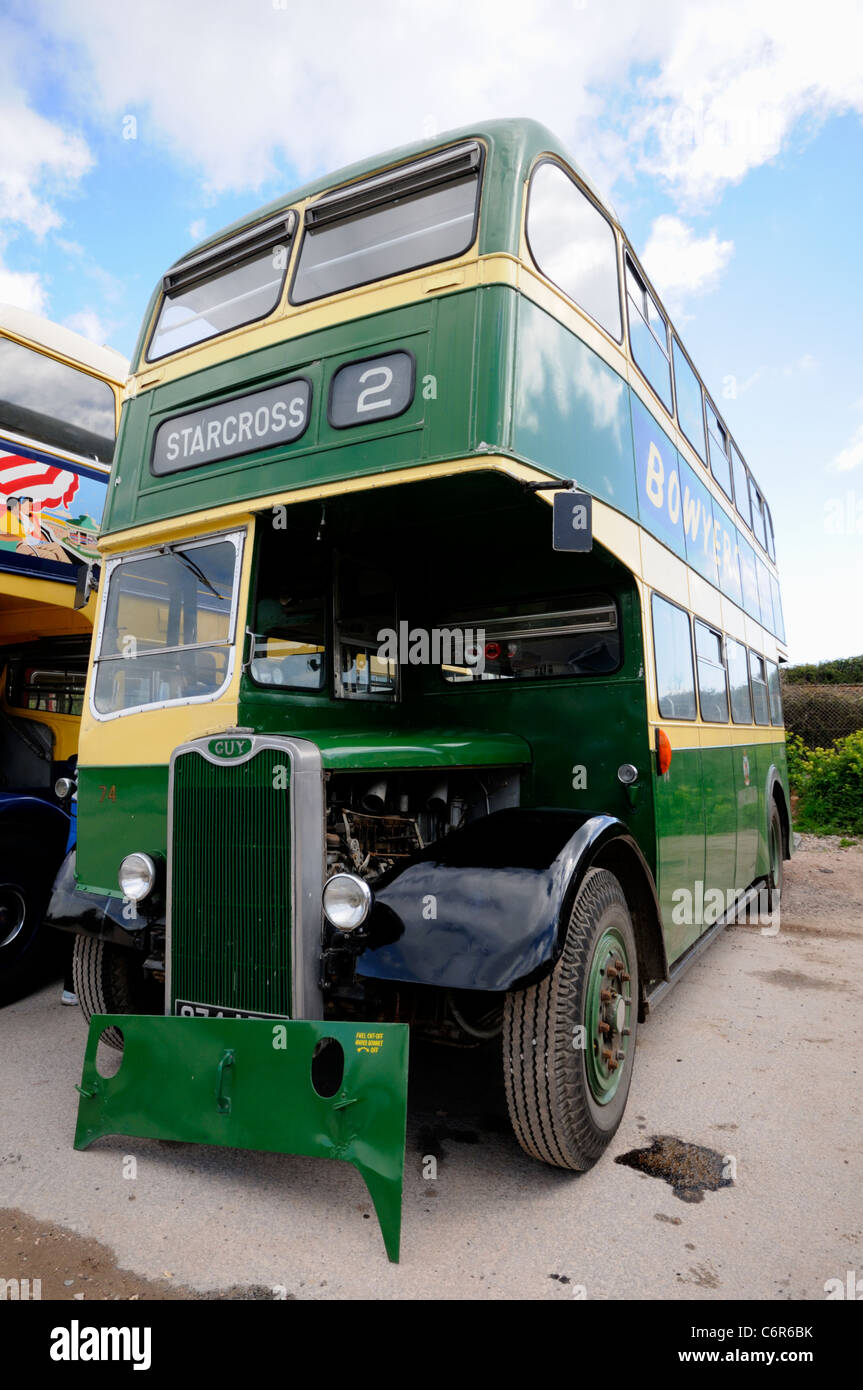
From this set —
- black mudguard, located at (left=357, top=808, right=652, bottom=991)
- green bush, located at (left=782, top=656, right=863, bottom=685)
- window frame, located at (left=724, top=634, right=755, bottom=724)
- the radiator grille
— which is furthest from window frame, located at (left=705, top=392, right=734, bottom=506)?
green bush, located at (left=782, top=656, right=863, bottom=685)

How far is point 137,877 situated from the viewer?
3238 mm

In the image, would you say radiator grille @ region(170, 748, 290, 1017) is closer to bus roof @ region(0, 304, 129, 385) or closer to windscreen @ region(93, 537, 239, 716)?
windscreen @ region(93, 537, 239, 716)

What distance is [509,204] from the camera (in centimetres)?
323

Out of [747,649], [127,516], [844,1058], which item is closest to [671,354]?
[747,649]

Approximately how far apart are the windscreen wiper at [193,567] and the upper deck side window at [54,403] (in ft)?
9.34

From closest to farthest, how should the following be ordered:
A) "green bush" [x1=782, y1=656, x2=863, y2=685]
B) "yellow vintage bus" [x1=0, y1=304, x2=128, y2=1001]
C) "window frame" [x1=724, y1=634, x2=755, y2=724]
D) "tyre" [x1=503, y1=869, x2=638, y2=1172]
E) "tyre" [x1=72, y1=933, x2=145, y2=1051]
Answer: "tyre" [x1=503, y1=869, x2=638, y2=1172] < "tyre" [x1=72, y1=933, x2=145, y2=1051] < "yellow vintage bus" [x1=0, y1=304, x2=128, y2=1001] < "window frame" [x1=724, y1=634, x2=755, y2=724] < "green bush" [x1=782, y1=656, x2=863, y2=685]

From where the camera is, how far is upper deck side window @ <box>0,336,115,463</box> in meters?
5.85

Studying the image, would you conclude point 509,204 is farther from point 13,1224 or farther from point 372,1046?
Result: point 13,1224

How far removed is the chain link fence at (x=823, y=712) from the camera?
48.1ft

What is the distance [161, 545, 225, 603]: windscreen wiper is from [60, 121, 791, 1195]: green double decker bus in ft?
0.07

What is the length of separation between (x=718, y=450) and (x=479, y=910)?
207 inches

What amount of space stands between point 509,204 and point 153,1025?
3362 mm

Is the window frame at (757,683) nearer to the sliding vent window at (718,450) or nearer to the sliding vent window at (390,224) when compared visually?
the sliding vent window at (718,450)

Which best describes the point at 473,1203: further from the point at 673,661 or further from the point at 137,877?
the point at 673,661
